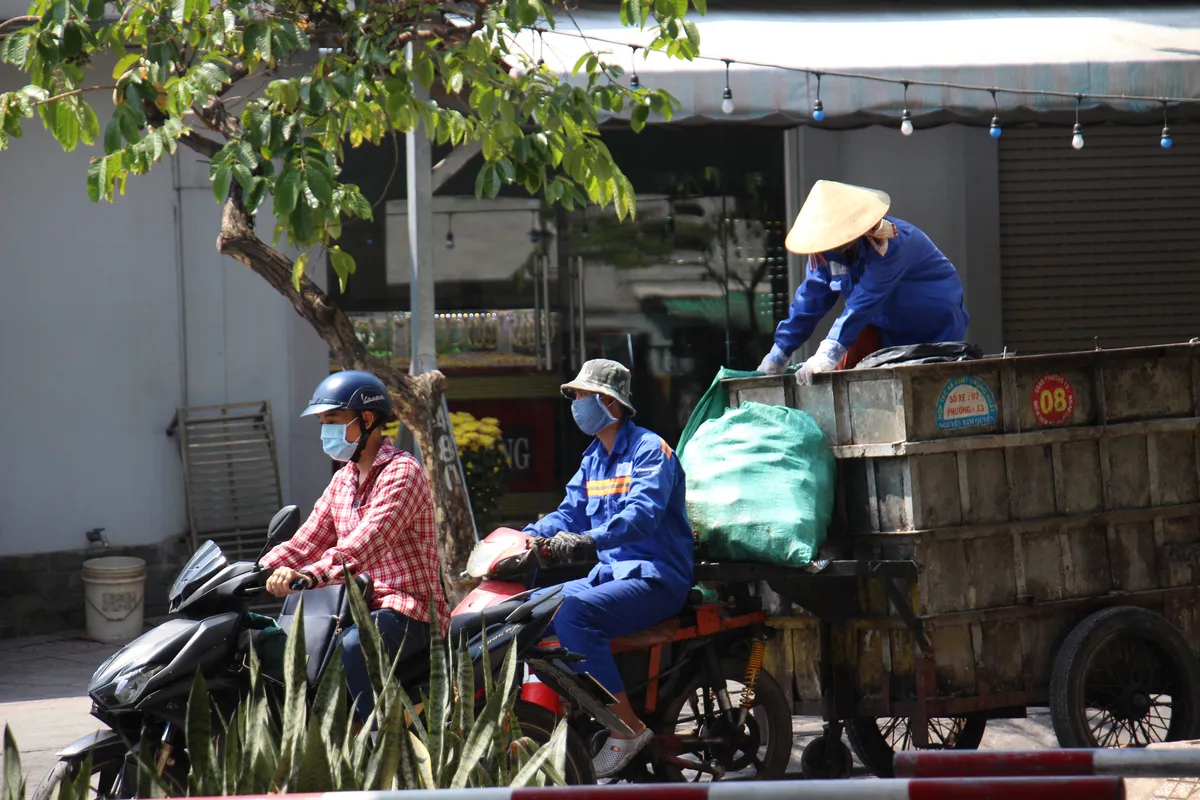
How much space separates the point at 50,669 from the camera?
8273 millimetres

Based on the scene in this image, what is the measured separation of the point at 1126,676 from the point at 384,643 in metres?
2.96

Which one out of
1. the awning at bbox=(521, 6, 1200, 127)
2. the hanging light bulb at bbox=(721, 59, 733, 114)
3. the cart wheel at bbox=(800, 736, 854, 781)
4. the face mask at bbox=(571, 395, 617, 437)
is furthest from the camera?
the awning at bbox=(521, 6, 1200, 127)

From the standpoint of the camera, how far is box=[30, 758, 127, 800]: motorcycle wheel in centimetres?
400

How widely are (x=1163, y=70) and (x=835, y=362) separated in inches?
165

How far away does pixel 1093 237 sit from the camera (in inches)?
406

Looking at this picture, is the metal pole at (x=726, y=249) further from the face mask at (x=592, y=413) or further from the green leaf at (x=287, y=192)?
the green leaf at (x=287, y=192)

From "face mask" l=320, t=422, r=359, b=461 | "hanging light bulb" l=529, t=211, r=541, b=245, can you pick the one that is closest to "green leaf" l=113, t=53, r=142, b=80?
"face mask" l=320, t=422, r=359, b=461

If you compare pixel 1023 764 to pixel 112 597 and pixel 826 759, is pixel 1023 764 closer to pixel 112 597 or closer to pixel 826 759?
pixel 826 759

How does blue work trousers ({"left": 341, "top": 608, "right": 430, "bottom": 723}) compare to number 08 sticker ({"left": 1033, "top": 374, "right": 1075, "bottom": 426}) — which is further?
number 08 sticker ({"left": 1033, "top": 374, "right": 1075, "bottom": 426})

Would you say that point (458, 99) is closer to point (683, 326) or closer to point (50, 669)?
point (683, 326)

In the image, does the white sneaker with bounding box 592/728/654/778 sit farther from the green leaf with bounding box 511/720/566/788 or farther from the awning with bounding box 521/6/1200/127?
the awning with bounding box 521/6/1200/127

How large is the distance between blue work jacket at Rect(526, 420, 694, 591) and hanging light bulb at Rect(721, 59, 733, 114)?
3365mm

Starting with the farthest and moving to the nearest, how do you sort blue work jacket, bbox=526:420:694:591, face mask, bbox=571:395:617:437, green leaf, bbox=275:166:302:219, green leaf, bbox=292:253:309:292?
green leaf, bbox=292:253:309:292
face mask, bbox=571:395:617:437
green leaf, bbox=275:166:302:219
blue work jacket, bbox=526:420:694:591

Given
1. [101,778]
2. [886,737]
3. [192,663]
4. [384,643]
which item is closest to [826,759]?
[886,737]
